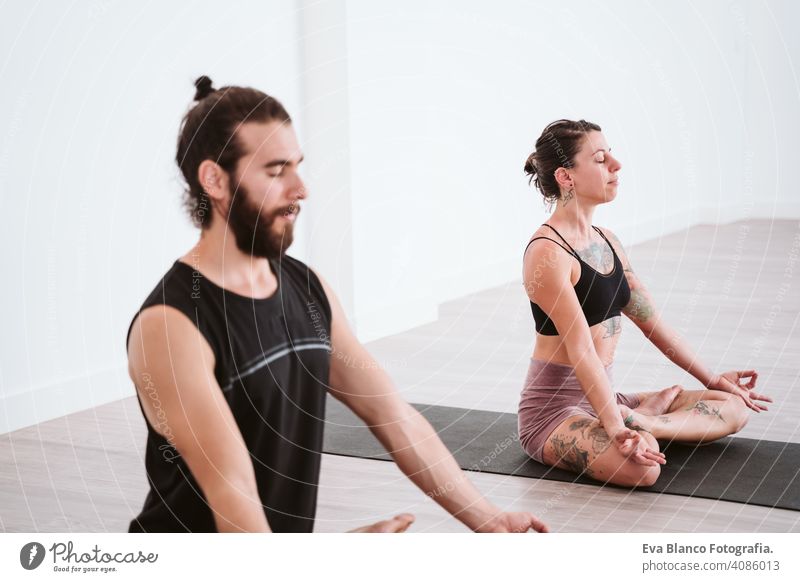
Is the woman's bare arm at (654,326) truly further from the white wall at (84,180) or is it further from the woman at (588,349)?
the white wall at (84,180)

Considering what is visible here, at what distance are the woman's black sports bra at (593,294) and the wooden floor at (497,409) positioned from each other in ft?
1.40

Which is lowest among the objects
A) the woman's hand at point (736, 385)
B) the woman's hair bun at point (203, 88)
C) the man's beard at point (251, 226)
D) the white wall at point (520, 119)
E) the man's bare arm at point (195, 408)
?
the woman's hand at point (736, 385)

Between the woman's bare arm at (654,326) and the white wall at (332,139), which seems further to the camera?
the white wall at (332,139)

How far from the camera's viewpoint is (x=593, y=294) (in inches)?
116

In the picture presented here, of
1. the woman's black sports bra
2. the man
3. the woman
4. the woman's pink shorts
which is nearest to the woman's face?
the woman

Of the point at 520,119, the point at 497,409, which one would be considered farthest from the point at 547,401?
the point at 520,119

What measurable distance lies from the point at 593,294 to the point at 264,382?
62.1 inches

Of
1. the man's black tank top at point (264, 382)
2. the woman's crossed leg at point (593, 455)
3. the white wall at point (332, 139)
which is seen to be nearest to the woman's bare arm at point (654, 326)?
the woman's crossed leg at point (593, 455)

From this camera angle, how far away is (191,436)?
4.83 feet

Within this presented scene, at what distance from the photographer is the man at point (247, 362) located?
4.86ft

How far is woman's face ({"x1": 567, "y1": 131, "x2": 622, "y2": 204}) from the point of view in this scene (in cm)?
281

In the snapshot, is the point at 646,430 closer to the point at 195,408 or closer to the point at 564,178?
the point at 564,178
